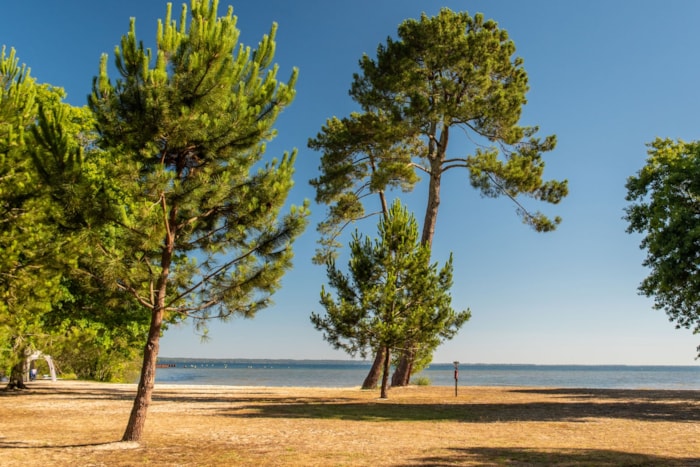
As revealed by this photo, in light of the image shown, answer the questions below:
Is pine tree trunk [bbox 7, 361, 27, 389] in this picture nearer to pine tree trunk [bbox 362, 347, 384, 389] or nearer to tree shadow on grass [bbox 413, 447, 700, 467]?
pine tree trunk [bbox 362, 347, 384, 389]

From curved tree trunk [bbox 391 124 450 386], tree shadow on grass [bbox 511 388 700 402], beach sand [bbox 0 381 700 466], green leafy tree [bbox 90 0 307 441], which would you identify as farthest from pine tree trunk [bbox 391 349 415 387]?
green leafy tree [bbox 90 0 307 441]

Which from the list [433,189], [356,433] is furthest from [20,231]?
[433,189]

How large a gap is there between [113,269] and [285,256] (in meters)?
3.26

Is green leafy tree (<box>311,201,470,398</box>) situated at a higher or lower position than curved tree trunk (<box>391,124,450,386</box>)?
lower

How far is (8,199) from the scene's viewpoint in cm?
1112

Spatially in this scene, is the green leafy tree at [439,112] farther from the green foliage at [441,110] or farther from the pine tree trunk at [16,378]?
the pine tree trunk at [16,378]

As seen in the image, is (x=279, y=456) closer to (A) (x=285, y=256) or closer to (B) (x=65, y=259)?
(A) (x=285, y=256)

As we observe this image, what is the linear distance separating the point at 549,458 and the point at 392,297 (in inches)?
417

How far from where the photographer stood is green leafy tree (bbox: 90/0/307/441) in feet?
31.0

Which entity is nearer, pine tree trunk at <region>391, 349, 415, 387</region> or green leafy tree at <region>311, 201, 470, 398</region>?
green leafy tree at <region>311, 201, 470, 398</region>

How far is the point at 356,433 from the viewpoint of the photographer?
10938 millimetres

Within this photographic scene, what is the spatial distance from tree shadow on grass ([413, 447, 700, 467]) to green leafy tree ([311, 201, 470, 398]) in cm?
951

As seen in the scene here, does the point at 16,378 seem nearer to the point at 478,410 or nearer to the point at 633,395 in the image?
the point at 478,410

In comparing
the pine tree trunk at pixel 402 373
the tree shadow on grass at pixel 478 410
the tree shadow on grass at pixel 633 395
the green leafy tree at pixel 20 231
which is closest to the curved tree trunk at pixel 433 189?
the pine tree trunk at pixel 402 373
